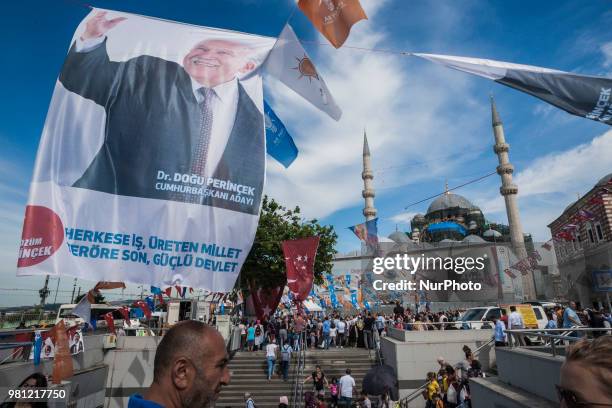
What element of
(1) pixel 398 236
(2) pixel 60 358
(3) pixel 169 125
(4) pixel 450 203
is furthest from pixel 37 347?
(4) pixel 450 203

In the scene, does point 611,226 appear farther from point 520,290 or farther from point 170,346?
point 170,346

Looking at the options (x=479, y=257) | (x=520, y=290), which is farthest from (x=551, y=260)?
(x=479, y=257)

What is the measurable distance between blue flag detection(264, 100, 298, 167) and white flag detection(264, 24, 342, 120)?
577 mm

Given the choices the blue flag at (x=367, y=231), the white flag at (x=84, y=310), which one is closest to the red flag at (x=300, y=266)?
the white flag at (x=84, y=310)

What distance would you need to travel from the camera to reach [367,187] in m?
57.9

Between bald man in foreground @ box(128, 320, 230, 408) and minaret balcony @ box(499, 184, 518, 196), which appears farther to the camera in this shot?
minaret balcony @ box(499, 184, 518, 196)

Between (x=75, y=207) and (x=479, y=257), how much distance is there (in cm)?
4306

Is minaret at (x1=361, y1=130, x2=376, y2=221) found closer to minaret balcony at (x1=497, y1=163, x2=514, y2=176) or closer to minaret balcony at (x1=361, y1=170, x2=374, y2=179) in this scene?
minaret balcony at (x1=361, y1=170, x2=374, y2=179)

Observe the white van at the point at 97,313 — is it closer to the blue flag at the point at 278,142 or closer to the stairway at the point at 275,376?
the stairway at the point at 275,376

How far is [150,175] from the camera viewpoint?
12.2ft

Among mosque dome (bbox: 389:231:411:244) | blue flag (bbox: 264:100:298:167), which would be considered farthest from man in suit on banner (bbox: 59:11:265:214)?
mosque dome (bbox: 389:231:411:244)

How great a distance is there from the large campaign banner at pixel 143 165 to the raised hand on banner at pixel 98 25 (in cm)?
1

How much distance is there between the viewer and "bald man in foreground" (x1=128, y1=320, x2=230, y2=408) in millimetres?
1597

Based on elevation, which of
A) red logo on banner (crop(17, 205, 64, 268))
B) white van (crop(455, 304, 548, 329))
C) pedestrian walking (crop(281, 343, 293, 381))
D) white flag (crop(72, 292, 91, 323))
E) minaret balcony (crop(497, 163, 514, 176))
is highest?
minaret balcony (crop(497, 163, 514, 176))
